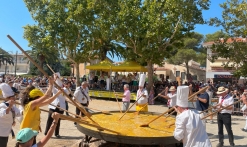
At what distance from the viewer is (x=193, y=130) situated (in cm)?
388

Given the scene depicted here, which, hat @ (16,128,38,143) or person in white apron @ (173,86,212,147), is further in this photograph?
person in white apron @ (173,86,212,147)

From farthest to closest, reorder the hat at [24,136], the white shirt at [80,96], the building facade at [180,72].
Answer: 1. the building facade at [180,72]
2. the white shirt at [80,96]
3. the hat at [24,136]

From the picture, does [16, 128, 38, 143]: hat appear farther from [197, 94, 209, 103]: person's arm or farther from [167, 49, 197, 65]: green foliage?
[167, 49, 197, 65]: green foliage

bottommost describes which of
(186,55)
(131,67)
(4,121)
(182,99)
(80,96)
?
(4,121)

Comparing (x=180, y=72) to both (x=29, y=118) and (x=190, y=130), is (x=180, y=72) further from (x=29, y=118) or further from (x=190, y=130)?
(x=29, y=118)

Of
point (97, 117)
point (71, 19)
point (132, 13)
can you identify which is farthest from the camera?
point (71, 19)

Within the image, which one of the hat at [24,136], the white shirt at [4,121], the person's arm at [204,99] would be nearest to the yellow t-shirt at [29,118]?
the white shirt at [4,121]

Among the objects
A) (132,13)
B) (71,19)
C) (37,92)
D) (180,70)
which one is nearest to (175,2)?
(132,13)

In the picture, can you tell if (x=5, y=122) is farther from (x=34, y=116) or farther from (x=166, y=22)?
(x=166, y=22)

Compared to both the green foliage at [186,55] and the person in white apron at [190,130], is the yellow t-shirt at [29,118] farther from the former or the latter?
the green foliage at [186,55]

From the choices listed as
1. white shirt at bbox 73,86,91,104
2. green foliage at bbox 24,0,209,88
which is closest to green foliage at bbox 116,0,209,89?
green foliage at bbox 24,0,209,88

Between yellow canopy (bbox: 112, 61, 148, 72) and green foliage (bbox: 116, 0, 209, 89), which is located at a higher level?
green foliage (bbox: 116, 0, 209, 89)

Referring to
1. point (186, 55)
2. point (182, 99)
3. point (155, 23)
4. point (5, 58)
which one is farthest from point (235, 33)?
point (5, 58)

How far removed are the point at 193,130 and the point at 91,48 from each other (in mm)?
21496
